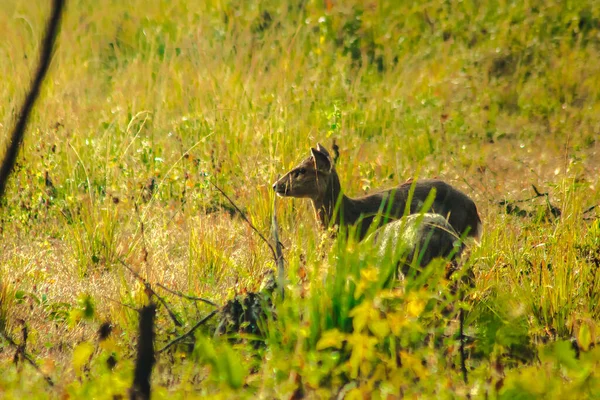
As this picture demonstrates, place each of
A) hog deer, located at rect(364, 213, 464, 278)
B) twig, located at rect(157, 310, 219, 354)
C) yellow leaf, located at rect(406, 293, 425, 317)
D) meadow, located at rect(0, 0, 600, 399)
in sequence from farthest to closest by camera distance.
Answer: hog deer, located at rect(364, 213, 464, 278)
twig, located at rect(157, 310, 219, 354)
meadow, located at rect(0, 0, 600, 399)
yellow leaf, located at rect(406, 293, 425, 317)

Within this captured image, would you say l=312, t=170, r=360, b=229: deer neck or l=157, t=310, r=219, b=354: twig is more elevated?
l=312, t=170, r=360, b=229: deer neck

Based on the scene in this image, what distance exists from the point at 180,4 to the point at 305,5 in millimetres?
1837

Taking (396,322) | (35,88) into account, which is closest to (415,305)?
(396,322)

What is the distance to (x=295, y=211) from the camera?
306 inches

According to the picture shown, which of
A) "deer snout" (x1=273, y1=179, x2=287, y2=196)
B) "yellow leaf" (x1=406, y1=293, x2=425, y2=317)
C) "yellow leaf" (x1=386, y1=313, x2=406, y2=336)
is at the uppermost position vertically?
"deer snout" (x1=273, y1=179, x2=287, y2=196)

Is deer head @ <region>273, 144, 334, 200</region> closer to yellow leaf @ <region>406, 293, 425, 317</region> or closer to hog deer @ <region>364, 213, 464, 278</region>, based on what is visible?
hog deer @ <region>364, 213, 464, 278</region>

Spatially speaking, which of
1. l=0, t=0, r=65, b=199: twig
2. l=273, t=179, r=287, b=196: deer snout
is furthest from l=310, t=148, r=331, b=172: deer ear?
l=0, t=0, r=65, b=199: twig

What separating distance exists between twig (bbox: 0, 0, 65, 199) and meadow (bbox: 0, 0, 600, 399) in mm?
58

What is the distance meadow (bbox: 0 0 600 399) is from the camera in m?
4.34

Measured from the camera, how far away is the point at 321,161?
7066mm

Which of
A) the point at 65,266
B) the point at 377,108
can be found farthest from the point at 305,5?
the point at 65,266

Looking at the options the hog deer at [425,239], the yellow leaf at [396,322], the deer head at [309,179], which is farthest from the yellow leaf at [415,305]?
the deer head at [309,179]

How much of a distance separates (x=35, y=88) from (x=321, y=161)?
465 centimetres

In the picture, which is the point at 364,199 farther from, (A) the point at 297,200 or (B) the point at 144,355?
(B) the point at 144,355
